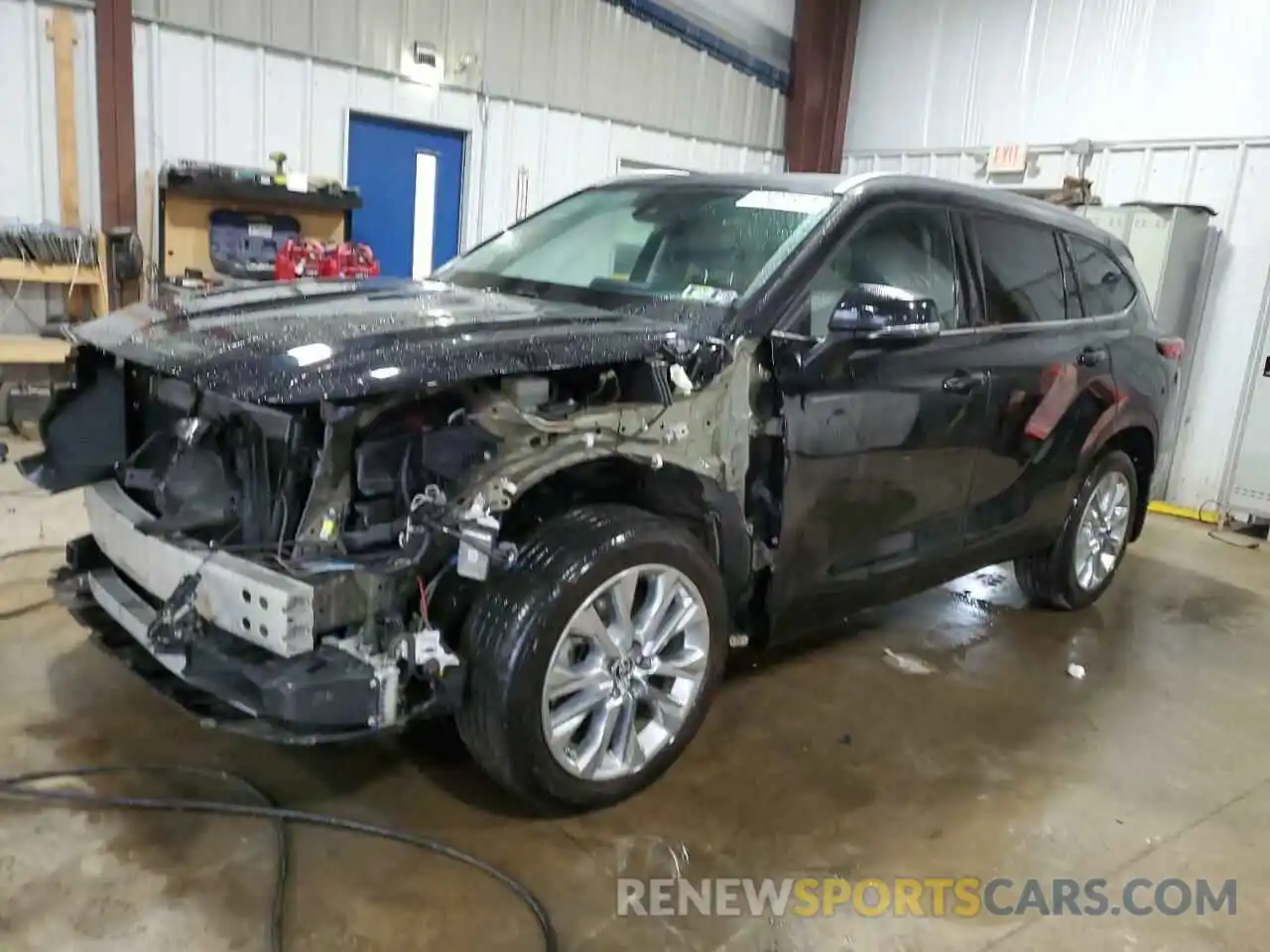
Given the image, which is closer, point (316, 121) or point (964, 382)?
point (964, 382)

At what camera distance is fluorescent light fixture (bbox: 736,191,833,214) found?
298 cm

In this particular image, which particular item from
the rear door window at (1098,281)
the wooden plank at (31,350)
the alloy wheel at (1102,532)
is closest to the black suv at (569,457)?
the rear door window at (1098,281)

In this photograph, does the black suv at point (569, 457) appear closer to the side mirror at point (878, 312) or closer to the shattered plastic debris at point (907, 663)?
the side mirror at point (878, 312)

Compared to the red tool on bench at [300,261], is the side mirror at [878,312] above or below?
above

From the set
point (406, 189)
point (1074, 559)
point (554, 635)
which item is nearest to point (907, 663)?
point (1074, 559)

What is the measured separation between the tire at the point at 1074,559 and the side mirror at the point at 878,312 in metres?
1.77

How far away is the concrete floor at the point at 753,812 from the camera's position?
7.06 feet

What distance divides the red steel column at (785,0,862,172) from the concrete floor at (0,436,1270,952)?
6.62 metres

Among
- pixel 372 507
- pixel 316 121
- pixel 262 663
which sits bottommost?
pixel 262 663

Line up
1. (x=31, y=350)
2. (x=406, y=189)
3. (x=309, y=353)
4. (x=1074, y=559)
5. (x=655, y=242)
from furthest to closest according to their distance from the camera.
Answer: (x=406, y=189), (x=31, y=350), (x=1074, y=559), (x=655, y=242), (x=309, y=353)

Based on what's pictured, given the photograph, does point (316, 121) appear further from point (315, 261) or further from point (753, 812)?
point (753, 812)

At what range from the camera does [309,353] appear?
82.0 inches

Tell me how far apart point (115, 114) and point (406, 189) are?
6.52 feet

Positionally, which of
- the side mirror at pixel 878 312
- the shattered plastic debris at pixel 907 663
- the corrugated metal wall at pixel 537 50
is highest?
the corrugated metal wall at pixel 537 50
